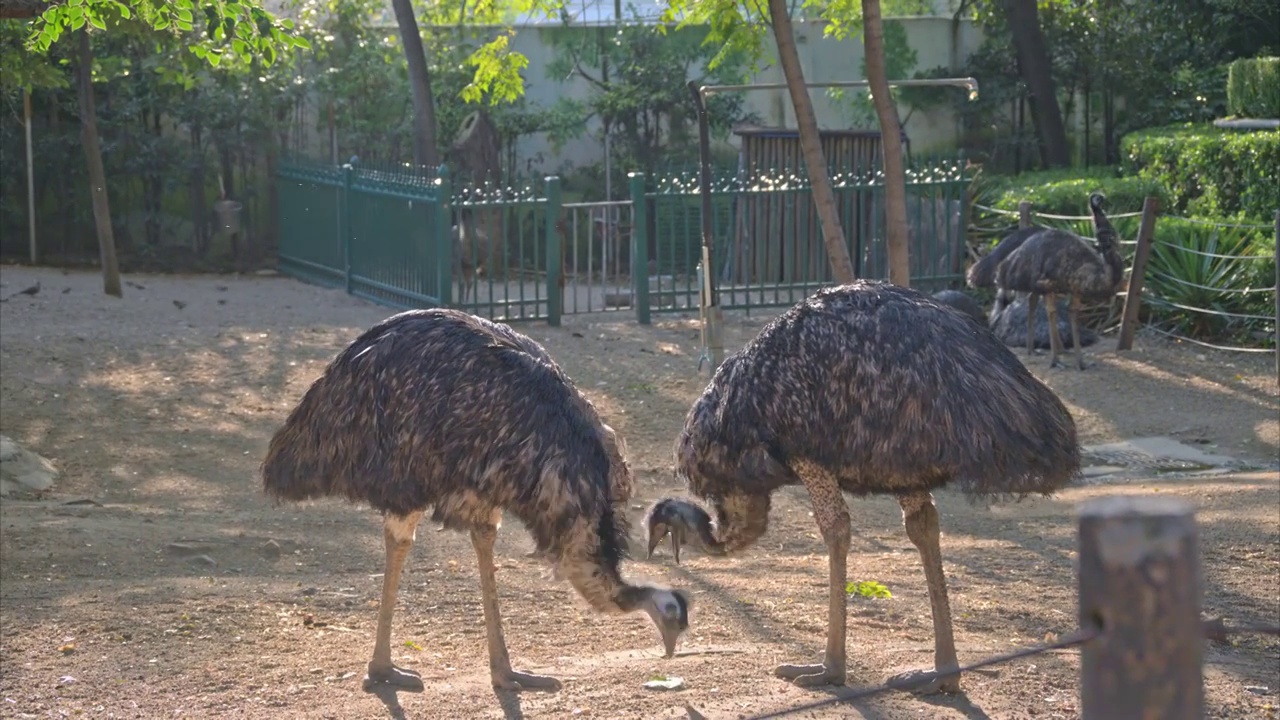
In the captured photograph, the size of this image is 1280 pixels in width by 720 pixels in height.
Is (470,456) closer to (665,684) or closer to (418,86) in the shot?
(665,684)

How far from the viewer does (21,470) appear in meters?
8.91

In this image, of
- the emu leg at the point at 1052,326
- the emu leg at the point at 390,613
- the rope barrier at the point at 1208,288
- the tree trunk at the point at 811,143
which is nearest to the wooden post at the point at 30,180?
the tree trunk at the point at 811,143

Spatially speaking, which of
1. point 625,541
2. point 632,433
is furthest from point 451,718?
point 632,433

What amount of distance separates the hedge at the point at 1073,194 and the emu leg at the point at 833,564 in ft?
36.2

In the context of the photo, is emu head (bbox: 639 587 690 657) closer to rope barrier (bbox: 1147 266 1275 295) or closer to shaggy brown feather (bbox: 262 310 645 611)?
shaggy brown feather (bbox: 262 310 645 611)

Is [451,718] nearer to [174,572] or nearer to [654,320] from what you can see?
[174,572]

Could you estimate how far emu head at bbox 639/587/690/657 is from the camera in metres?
5.10

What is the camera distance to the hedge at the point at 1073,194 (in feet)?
50.8

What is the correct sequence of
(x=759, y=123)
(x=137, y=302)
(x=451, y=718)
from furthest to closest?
(x=759, y=123) → (x=137, y=302) → (x=451, y=718)

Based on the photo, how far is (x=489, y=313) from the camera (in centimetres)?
1466

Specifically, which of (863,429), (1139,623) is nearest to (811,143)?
(863,429)

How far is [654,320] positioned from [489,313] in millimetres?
1649

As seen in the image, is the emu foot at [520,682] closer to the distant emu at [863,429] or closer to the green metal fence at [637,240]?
the distant emu at [863,429]

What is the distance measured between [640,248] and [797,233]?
179cm
